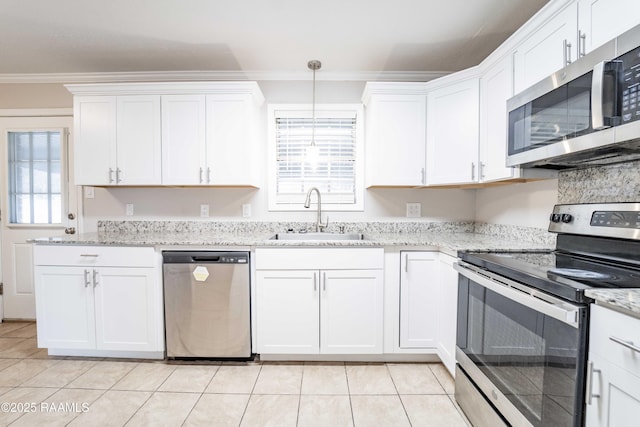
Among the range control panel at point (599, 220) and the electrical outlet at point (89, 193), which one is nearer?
the range control panel at point (599, 220)

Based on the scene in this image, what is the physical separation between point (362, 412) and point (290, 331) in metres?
0.70

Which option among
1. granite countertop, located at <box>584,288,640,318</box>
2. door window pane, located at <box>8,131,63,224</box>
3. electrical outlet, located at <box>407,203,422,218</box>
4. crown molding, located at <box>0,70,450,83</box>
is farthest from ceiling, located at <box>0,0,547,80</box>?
granite countertop, located at <box>584,288,640,318</box>

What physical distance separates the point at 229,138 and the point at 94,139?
3.68 ft

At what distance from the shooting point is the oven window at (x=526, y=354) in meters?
0.97

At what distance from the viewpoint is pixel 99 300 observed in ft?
7.09

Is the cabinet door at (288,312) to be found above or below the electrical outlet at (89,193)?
below

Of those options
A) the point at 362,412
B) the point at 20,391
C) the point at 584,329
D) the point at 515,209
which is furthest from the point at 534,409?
the point at 20,391

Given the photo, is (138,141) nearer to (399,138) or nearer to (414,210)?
(399,138)

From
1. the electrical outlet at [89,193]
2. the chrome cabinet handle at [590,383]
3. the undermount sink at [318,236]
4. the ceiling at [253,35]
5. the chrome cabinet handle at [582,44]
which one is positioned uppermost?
the ceiling at [253,35]

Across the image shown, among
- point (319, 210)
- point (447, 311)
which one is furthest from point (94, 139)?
point (447, 311)

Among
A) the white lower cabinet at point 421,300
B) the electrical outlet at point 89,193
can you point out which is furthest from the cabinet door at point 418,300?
the electrical outlet at point 89,193

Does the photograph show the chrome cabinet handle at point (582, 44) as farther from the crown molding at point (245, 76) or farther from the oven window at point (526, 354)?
the crown molding at point (245, 76)

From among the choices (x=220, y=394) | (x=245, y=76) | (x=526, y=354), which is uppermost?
(x=245, y=76)

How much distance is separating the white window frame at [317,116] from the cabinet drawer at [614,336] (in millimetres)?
1977
